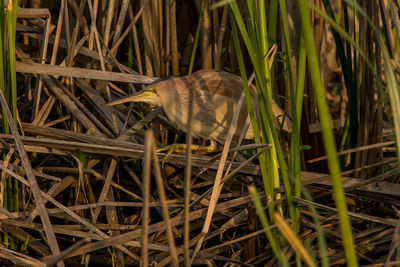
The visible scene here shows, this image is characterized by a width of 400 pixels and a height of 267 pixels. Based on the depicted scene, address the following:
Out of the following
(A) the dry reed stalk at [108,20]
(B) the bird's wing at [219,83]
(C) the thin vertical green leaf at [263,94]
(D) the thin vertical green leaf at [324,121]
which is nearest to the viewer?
(D) the thin vertical green leaf at [324,121]

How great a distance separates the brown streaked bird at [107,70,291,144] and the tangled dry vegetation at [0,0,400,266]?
0.10m

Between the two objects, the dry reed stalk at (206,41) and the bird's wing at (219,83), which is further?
the dry reed stalk at (206,41)

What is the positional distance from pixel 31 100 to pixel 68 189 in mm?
355

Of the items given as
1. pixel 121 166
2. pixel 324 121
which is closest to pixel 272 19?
pixel 324 121

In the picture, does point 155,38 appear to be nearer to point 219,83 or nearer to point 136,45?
point 136,45

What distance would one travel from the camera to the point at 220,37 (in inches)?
80.8

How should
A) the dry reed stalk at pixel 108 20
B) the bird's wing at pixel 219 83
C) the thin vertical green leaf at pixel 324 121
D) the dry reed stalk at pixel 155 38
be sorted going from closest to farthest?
1. the thin vertical green leaf at pixel 324 121
2. the bird's wing at pixel 219 83
3. the dry reed stalk at pixel 108 20
4. the dry reed stalk at pixel 155 38

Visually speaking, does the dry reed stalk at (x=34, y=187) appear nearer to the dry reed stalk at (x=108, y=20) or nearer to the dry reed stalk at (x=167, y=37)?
the dry reed stalk at (x=108, y=20)

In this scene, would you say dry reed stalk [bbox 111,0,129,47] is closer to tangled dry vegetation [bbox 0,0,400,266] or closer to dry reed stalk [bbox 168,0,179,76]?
tangled dry vegetation [bbox 0,0,400,266]

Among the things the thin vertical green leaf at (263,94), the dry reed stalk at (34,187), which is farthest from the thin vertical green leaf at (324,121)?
the dry reed stalk at (34,187)

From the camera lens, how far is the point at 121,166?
6.80ft

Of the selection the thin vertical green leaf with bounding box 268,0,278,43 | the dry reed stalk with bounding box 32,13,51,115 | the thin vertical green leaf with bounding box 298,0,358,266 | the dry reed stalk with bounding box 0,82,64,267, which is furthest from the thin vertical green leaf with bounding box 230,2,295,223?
the dry reed stalk with bounding box 32,13,51,115

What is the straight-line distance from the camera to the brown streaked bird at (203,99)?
1.92 metres

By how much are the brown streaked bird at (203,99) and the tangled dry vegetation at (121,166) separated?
0.10 m
